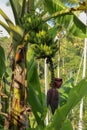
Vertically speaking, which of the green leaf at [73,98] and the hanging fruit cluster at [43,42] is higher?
the hanging fruit cluster at [43,42]

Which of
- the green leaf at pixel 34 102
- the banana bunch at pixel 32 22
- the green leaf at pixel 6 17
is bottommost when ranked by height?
the green leaf at pixel 34 102

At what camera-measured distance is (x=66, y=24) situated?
2.94 m

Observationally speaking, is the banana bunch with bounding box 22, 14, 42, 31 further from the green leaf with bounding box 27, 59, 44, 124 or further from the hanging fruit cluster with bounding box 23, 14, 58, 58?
the green leaf with bounding box 27, 59, 44, 124

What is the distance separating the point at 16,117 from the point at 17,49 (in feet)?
1.43

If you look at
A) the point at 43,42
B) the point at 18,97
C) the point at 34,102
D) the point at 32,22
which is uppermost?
the point at 32,22

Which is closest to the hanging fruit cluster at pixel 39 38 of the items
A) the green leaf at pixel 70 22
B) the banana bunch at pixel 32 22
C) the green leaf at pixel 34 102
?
the banana bunch at pixel 32 22

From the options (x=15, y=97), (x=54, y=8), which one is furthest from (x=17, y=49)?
(x=54, y=8)

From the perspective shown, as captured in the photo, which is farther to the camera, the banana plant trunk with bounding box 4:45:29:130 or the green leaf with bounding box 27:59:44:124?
the green leaf with bounding box 27:59:44:124

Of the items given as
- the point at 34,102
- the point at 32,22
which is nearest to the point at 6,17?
the point at 32,22

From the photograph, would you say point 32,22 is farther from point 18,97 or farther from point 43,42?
point 18,97

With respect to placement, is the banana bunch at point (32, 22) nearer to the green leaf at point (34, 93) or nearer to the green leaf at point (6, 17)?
the green leaf at point (6, 17)

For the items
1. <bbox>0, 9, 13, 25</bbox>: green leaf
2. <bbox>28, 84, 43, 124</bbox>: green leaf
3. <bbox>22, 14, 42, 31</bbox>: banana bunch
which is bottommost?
<bbox>28, 84, 43, 124</bbox>: green leaf

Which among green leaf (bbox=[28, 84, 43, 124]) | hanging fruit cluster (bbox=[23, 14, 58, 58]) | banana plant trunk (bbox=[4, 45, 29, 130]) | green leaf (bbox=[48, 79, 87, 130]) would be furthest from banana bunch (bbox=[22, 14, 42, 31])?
green leaf (bbox=[28, 84, 43, 124])

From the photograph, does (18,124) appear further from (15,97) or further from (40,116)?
(40,116)
